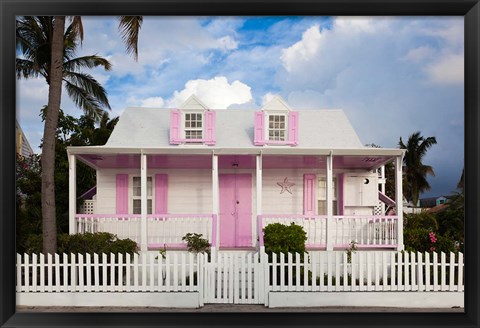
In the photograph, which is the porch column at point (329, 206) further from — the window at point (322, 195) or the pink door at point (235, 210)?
the pink door at point (235, 210)

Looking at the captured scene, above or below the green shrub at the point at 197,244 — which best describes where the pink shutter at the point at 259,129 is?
above

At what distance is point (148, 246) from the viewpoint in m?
13.4

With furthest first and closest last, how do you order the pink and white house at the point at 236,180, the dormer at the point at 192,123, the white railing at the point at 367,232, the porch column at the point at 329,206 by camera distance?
the dormer at the point at 192,123, the pink and white house at the point at 236,180, the white railing at the point at 367,232, the porch column at the point at 329,206

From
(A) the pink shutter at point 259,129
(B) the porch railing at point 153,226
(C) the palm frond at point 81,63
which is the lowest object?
(B) the porch railing at point 153,226

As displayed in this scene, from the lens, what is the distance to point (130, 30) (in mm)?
11297

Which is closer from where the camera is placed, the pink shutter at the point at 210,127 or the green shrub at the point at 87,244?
the green shrub at the point at 87,244

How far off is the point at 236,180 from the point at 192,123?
2.42 metres

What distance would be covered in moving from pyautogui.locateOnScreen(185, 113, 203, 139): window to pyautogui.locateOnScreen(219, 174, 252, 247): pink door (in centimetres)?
166

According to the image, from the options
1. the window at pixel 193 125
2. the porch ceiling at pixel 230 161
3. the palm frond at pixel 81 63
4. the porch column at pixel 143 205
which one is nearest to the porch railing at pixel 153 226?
the porch column at pixel 143 205

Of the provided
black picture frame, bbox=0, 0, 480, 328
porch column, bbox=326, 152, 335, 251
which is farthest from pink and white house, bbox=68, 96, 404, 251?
black picture frame, bbox=0, 0, 480, 328
